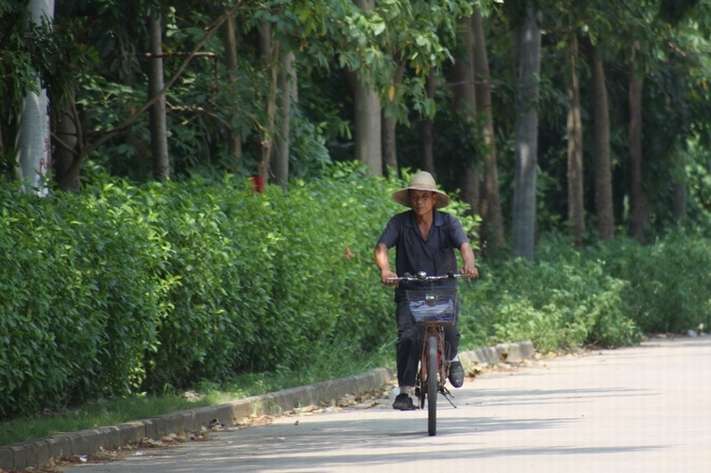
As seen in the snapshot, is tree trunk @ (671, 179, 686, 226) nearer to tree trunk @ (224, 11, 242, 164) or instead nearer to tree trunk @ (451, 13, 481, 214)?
tree trunk @ (451, 13, 481, 214)

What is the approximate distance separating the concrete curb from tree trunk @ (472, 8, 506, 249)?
9.88 metres

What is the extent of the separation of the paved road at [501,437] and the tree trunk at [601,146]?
14693 millimetres

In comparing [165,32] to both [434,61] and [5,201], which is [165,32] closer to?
[434,61]

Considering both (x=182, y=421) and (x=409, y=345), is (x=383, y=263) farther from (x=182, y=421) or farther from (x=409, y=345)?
(x=182, y=421)

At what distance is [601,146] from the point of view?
29.9 metres

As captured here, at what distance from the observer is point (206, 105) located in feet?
57.2

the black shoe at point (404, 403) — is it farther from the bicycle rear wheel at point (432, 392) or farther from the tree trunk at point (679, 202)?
the tree trunk at point (679, 202)

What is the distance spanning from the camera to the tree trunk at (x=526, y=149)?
2359cm

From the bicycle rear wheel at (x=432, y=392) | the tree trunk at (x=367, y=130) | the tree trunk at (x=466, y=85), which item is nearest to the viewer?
the bicycle rear wheel at (x=432, y=392)

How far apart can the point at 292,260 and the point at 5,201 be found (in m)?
4.92

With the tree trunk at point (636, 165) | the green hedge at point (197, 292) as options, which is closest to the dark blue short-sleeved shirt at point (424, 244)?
the green hedge at point (197, 292)

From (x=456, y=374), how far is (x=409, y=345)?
0.46 meters

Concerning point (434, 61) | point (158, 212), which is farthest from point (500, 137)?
point (158, 212)

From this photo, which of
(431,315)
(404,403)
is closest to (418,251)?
(431,315)
